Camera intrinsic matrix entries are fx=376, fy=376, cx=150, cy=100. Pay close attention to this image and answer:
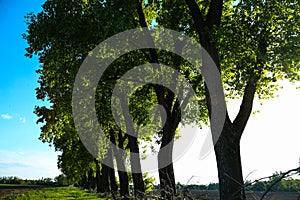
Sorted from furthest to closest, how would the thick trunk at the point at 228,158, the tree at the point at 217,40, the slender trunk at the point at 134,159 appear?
1. the slender trunk at the point at 134,159
2. the tree at the point at 217,40
3. the thick trunk at the point at 228,158

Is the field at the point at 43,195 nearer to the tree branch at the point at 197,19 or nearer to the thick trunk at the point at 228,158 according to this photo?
the thick trunk at the point at 228,158

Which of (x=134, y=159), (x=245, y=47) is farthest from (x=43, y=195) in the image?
(x=245, y=47)

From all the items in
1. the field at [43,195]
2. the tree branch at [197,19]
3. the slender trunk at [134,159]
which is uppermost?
the tree branch at [197,19]

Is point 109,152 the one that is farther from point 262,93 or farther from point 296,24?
point 296,24

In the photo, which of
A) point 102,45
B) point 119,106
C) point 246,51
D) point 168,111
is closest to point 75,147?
point 119,106

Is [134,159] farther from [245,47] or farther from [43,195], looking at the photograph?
[43,195]

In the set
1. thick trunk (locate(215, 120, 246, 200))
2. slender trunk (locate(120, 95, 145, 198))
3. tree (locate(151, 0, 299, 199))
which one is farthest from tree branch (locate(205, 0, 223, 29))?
slender trunk (locate(120, 95, 145, 198))

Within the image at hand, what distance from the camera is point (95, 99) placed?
912 inches

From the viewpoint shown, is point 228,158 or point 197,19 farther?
point 197,19

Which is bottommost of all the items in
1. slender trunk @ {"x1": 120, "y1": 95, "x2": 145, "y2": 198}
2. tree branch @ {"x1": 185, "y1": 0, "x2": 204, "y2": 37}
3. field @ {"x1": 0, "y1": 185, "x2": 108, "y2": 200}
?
field @ {"x1": 0, "y1": 185, "x2": 108, "y2": 200}

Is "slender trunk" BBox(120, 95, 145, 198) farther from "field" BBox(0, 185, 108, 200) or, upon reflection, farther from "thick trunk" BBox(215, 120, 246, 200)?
"thick trunk" BBox(215, 120, 246, 200)

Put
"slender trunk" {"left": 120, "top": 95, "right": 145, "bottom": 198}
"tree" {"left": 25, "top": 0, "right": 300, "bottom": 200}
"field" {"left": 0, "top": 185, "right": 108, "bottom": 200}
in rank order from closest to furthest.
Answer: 1. "tree" {"left": 25, "top": 0, "right": 300, "bottom": 200}
2. "slender trunk" {"left": 120, "top": 95, "right": 145, "bottom": 198}
3. "field" {"left": 0, "top": 185, "right": 108, "bottom": 200}

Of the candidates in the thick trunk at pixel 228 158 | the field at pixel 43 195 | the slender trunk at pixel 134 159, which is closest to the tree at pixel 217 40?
the thick trunk at pixel 228 158

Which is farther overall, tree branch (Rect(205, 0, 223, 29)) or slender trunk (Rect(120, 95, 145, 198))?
slender trunk (Rect(120, 95, 145, 198))
